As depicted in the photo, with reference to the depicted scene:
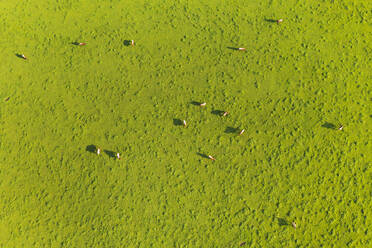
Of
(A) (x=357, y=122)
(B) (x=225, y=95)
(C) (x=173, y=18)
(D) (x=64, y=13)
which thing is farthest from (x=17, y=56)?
(A) (x=357, y=122)

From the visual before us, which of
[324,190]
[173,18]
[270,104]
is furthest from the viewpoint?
[173,18]

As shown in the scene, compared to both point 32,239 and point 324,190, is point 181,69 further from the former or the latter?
point 32,239

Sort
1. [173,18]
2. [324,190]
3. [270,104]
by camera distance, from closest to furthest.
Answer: [324,190]
[270,104]
[173,18]

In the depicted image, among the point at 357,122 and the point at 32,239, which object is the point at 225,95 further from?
the point at 32,239

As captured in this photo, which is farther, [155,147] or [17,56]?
[17,56]

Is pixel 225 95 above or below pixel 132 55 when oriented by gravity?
below

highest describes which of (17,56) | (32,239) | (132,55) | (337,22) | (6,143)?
(337,22)

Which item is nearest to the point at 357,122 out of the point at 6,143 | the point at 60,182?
the point at 60,182
